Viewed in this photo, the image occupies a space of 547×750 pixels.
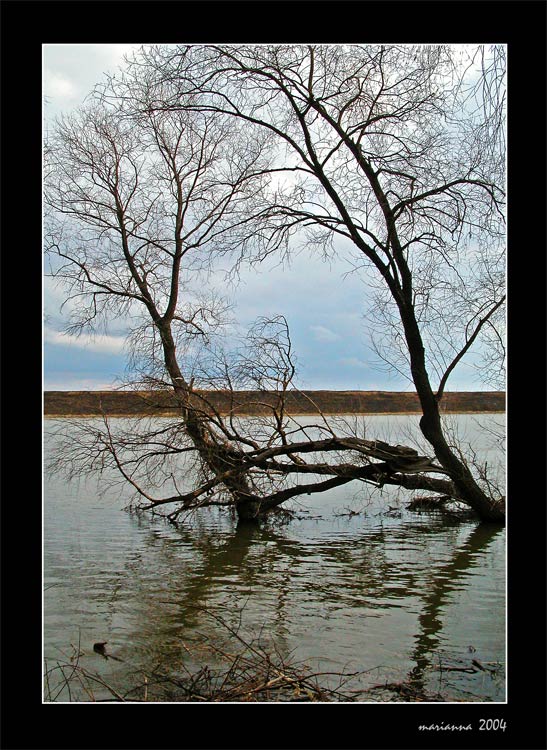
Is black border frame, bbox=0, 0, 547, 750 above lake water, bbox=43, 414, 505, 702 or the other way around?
above

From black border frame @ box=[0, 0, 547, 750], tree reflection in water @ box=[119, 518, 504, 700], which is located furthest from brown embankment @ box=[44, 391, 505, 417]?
black border frame @ box=[0, 0, 547, 750]

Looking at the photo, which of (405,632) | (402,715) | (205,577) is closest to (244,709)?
(402,715)

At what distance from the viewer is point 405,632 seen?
6609 mm

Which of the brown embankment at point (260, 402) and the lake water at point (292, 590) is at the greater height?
the brown embankment at point (260, 402)

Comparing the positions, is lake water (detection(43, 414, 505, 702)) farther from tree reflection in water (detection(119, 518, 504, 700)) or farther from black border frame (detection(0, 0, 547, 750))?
black border frame (detection(0, 0, 547, 750))

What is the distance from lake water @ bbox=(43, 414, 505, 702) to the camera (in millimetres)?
5836

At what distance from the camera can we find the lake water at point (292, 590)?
5.84 metres

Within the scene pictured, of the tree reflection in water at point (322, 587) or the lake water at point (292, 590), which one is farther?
the tree reflection in water at point (322, 587)
